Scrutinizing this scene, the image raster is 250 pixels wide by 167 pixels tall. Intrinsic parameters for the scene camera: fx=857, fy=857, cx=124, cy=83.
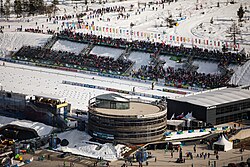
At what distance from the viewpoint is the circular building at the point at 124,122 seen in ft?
233

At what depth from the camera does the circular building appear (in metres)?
70.9

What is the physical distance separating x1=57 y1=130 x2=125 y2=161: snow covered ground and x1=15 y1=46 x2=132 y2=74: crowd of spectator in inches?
1078

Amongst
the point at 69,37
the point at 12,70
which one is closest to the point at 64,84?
the point at 12,70

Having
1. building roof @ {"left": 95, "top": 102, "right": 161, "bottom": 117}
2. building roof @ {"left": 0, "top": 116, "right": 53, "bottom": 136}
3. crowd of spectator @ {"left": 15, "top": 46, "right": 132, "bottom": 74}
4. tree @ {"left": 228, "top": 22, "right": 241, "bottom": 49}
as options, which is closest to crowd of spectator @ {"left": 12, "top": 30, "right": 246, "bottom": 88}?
crowd of spectator @ {"left": 15, "top": 46, "right": 132, "bottom": 74}

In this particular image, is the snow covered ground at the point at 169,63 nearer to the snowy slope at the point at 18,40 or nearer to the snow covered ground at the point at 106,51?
the snow covered ground at the point at 106,51

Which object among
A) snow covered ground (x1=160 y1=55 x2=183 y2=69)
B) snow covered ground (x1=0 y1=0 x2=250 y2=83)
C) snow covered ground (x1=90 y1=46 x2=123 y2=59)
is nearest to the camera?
snow covered ground (x1=160 y1=55 x2=183 y2=69)

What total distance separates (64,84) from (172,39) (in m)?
21.4

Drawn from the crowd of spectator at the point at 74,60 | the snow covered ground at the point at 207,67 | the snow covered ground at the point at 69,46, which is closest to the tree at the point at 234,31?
the snow covered ground at the point at 207,67

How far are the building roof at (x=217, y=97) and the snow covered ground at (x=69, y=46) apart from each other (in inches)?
1178

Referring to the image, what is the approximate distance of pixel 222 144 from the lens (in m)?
71.6

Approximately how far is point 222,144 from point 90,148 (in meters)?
11.0

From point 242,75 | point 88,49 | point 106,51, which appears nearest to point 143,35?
point 106,51

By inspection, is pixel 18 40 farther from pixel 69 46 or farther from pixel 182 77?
pixel 182 77

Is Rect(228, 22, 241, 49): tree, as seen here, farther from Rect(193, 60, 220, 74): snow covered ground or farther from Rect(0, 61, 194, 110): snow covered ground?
Rect(0, 61, 194, 110): snow covered ground
